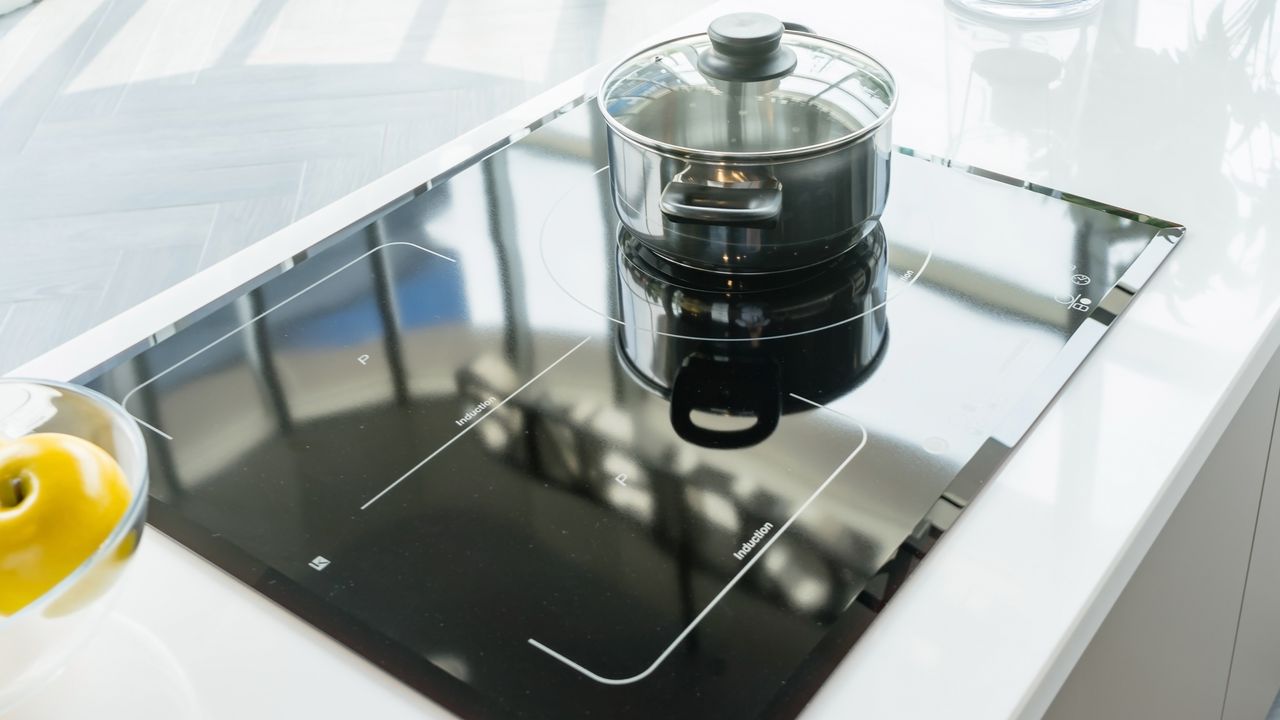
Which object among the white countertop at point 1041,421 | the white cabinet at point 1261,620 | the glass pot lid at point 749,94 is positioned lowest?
the white cabinet at point 1261,620

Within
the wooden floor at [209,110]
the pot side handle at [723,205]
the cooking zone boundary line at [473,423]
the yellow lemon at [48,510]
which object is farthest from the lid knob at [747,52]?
the wooden floor at [209,110]

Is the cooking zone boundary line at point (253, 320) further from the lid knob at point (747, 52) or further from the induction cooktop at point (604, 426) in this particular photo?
the lid knob at point (747, 52)

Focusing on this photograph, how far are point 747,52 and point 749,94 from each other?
37 mm

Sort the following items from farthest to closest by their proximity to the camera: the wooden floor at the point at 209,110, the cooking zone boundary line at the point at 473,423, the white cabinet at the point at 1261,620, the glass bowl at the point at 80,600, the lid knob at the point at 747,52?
1. the wooden floor at the point at 209,110
2. the white cabinet at the point at 1261,620
3. the lid knob at the point at 747,52
4. the cooking zone boundary line at the point at 473,423
5. the glass bowl at the point at 80,600

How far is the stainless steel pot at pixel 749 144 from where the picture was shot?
0.75m

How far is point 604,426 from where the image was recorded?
2.28 feet

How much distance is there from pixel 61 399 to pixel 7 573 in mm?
126

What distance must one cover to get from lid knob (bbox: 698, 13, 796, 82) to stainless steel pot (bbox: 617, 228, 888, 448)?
0.14 meters

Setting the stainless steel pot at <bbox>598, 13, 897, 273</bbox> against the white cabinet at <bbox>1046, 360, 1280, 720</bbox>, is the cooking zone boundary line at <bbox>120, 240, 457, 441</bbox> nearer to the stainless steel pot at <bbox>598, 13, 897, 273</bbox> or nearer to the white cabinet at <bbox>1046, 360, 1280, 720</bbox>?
the stainless steel pot at <bbox>598, 13, 897, 273</bbox>

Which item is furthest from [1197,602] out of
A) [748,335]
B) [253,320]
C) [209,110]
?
[209,110]

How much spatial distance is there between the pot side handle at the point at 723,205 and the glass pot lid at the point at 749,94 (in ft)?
0.31

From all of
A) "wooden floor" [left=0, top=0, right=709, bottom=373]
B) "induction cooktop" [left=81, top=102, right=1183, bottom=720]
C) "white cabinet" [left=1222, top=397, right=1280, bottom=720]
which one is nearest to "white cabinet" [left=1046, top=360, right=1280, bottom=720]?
"white cabinet" [left=1222, top=397, right=1280, bottom=720]

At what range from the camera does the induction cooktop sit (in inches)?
22.1

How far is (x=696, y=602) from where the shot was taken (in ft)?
1.87
